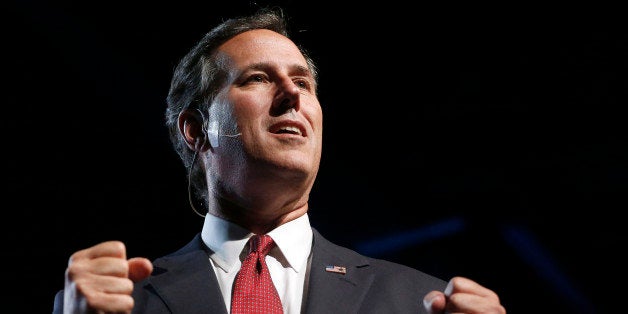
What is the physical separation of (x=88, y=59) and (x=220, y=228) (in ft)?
5.51

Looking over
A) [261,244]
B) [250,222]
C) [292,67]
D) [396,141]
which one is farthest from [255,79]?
[396,141]

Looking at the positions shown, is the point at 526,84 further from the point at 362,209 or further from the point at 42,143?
the point at 42,143

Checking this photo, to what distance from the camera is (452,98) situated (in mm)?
3896

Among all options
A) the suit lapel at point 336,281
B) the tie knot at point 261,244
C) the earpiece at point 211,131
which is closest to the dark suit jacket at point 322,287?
the suit lapel at point 336,281

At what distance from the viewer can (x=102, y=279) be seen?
1.30 metres

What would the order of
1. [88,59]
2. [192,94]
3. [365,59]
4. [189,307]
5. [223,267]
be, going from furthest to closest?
[365,59]
[88,59]
[192,94]
[223,267]
[189,307]

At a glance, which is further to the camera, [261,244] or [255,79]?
[255,79]

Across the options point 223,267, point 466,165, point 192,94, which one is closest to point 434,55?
point 466,165

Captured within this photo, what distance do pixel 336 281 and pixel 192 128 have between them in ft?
2.78

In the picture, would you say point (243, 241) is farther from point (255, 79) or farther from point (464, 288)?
point (464, 288)

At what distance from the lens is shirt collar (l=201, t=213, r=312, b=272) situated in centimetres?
178

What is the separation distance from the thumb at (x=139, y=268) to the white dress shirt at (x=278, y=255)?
0.36 metres

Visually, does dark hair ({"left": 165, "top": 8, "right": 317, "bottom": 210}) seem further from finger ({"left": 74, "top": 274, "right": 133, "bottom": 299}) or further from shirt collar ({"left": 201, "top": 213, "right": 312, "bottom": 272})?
finger ({"left": 74, "top": 274, "right": 133, "bottom": 299})

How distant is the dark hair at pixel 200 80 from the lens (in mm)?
2165
